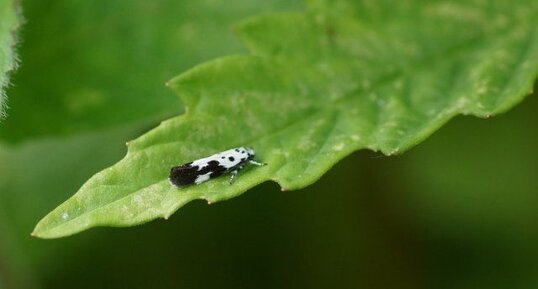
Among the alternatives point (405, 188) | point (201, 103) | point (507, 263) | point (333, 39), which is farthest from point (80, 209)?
point (507, 263)

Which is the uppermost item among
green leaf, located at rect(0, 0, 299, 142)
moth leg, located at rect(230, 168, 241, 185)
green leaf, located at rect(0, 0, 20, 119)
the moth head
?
green leaf, located at rect(0, 0, 299, 142)

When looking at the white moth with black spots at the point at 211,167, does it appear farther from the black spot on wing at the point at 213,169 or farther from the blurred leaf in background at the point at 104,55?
the blurred leaf in background at the point at 104,55

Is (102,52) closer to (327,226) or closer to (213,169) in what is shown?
(213,169)

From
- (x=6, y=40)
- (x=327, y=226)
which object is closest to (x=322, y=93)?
(x=6, y=40)

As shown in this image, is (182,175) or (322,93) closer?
(182,175)

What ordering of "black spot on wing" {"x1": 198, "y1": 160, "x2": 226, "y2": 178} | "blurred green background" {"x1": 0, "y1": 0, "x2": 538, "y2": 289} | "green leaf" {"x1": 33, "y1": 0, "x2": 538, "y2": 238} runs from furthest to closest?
"blurred green background" {"x1": 0, "y1": 0, "x2": 538, "y2": 289}, "black spot on wing" {"x1": 198, "y1": 160, "x2": 226, "y2": 178}, "green leaf" {"x1": 33, "y1": 0, "x2": 538, "y2": 238}

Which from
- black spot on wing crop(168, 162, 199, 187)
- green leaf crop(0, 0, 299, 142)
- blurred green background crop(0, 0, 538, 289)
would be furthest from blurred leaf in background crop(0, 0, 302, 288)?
black spot on wing crop(168, 162, 199, 187)

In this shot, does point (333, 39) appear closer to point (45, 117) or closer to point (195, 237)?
point (45, 117)

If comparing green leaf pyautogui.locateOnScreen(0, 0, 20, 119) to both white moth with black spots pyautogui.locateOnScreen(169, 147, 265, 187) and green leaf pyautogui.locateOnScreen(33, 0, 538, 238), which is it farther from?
white moth with black spots pyautogui.locateOnScreen(169, 147, 265, 187)
